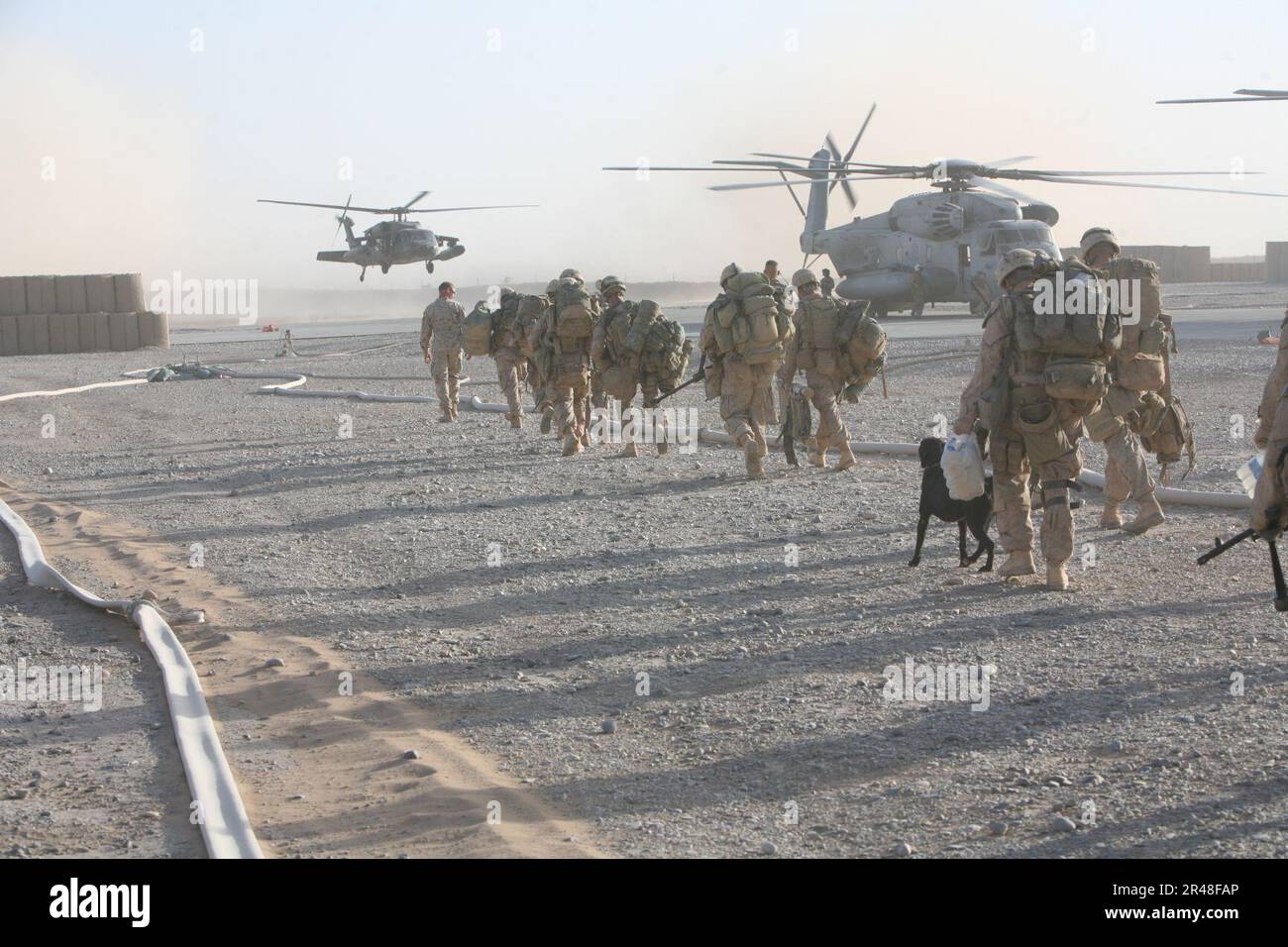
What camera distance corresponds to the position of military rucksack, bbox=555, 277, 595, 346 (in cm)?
1362

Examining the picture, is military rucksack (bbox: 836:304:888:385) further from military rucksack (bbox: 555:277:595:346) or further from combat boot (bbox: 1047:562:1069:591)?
combat boot (bbox: 1047:562:1069:591)

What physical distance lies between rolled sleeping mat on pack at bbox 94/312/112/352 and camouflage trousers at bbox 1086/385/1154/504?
36.6 metres

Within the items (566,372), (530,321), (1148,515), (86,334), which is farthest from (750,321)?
(86,334)

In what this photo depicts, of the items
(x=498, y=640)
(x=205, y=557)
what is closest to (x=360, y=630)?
(x=498, y=640)

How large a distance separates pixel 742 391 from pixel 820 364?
0.72m

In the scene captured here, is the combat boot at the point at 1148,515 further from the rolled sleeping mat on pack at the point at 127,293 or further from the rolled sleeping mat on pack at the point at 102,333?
the rolled sleeping mat on pack at the point at 127,293

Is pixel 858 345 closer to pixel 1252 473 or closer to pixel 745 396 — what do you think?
pixel 745 396

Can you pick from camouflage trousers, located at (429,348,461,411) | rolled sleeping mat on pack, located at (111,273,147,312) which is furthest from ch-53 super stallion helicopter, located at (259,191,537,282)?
camouflage trousers, located at (429,348,461,411)

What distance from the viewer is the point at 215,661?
6.87 metres

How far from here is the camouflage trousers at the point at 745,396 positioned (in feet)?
39.1

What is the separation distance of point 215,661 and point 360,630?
83 cm

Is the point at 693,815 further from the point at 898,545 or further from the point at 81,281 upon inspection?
the point at 81,281

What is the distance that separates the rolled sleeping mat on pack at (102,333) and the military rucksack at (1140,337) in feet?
121

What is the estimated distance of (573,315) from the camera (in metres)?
13.6
